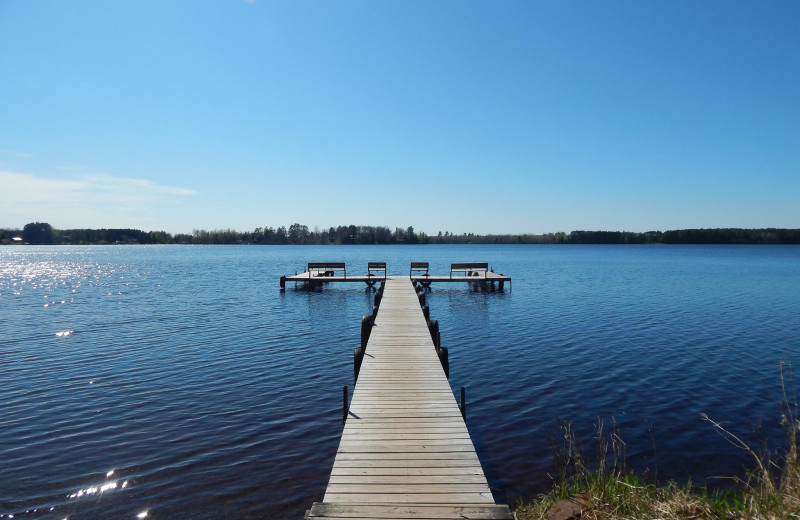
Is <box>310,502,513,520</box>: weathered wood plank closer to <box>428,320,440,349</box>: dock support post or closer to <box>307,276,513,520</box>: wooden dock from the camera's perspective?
<box>307,276,513,520</box>: wooden dock

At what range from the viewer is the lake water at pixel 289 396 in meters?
7.82

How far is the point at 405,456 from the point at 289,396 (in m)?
5.86

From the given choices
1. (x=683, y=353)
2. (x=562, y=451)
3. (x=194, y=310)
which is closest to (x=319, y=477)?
(x=562, y=451)

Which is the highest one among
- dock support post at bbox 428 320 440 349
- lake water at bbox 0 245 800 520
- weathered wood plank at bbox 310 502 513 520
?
dock support post at bbox 428 320 440 349

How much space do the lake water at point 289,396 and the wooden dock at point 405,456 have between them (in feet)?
3.64

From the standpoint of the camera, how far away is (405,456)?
22.4 ft

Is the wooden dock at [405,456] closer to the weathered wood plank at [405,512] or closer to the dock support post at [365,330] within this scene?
the weathered wood plank at [405,512]

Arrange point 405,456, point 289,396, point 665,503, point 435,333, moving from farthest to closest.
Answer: point 435,333, point 289,396, point 405,456, point 665,503

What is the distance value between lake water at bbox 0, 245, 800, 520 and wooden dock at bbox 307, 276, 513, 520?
1.11 metres

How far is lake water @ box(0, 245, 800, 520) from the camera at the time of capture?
7.82 metres

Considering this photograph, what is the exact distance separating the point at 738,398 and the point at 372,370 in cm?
905

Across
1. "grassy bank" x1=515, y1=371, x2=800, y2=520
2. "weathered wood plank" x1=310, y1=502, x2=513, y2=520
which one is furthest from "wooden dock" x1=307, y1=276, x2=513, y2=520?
"grassy bank" x1=515, y1=371, x2=800, y2=520

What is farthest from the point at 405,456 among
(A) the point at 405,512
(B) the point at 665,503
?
(B) the point at 665,503

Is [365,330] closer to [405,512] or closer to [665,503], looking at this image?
[405,512]
